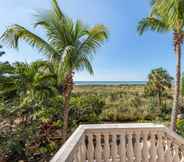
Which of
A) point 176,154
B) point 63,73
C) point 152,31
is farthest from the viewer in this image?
point 152,31

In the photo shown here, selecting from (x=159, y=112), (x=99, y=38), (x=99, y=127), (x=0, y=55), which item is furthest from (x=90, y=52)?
(x=159, y=112)

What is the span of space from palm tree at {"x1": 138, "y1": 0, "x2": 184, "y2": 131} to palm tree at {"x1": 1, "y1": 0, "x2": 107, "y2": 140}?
1.72 metres

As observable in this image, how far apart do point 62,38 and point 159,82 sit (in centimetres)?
1865

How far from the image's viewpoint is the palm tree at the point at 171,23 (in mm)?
6363

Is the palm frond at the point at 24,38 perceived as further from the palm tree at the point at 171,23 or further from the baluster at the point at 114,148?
the baluster at the point at 114,148

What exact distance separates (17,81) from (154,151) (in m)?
4.84

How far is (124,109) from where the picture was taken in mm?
21094

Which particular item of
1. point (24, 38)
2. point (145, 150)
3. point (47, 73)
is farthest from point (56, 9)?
point (145, 150)

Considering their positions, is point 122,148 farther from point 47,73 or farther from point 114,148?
point 47,73

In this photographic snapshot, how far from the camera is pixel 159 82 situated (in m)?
24.8

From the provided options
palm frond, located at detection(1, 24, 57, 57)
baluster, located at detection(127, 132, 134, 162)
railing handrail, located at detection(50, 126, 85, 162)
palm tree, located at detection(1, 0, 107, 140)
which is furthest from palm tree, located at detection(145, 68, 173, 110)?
railing handrail, located at detection(50, 126, 85, 162)

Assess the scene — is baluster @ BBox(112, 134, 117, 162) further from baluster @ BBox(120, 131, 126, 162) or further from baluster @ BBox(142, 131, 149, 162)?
baluster @ BBox(142, 131, 149, 162)

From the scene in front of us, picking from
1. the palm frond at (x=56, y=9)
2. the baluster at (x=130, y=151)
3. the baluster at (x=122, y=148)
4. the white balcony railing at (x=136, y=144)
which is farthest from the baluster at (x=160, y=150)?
the palm frond at (x=56, y=9)

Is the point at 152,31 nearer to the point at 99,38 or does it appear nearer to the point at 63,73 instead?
the point at 99,38
